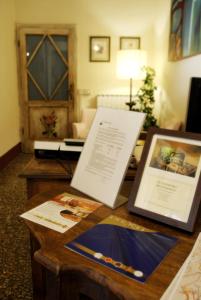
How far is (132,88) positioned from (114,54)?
647 mm

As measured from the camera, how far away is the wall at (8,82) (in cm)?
419

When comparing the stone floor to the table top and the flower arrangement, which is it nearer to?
the table top

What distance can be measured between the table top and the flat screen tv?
0.72 meters

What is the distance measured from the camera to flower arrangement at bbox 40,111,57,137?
16.2 feet

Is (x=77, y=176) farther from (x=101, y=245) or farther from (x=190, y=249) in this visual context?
(x=190, y=249)

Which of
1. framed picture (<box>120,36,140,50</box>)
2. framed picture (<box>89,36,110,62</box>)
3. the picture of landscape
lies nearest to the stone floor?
the picture of landscape

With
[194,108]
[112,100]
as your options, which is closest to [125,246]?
[194,108]

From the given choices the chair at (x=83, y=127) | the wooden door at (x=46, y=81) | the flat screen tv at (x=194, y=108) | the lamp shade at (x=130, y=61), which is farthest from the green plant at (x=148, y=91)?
the flat screen tv at (x=194, y=108)

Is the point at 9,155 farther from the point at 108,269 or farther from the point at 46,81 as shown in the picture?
the point at 108,269

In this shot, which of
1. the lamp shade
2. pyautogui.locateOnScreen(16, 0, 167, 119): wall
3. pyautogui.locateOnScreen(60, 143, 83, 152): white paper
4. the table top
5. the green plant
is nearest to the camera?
the table top

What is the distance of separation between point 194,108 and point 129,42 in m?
3.64

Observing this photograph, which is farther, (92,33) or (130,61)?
(92,33)

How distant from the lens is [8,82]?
14.6ft

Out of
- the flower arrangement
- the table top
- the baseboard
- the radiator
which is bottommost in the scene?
the baseboard
